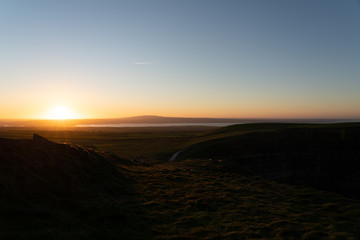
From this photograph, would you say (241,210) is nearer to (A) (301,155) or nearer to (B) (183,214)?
(B) (183,214)

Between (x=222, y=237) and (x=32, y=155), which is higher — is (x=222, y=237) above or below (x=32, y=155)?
below

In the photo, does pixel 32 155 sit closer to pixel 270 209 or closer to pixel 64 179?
pixel 64 179

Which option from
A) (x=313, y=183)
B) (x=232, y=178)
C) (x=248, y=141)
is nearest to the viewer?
(x=232, y=178)

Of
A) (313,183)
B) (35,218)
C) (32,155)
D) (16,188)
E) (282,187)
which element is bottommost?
(313,183)

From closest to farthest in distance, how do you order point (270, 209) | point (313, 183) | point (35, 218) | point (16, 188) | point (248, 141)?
point (35, 218) → point (16, 188) → point (270, 209) → point (313, 183) → point (248, 141)

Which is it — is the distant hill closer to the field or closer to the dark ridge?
the field

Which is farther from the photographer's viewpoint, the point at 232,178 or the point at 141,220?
the point at 232,178

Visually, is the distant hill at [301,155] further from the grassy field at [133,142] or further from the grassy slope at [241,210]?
the grassy slope at [241,210]

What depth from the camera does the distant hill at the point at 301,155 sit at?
130 ft

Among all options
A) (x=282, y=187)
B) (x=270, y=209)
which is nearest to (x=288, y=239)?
(x=270, y=209)

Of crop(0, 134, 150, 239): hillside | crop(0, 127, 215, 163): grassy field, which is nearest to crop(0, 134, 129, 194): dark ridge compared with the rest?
crop(0, 134, 150, 239): hillside

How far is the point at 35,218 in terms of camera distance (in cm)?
1056

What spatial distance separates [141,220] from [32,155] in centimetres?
982

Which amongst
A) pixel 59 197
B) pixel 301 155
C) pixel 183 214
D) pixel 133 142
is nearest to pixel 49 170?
pixel 59 197
